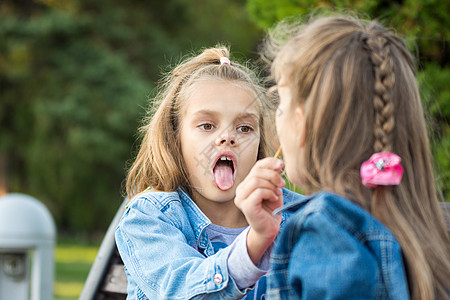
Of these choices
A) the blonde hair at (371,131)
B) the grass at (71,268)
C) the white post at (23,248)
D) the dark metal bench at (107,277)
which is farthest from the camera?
the grass at (71,268)

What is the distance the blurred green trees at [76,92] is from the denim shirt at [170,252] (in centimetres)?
1329

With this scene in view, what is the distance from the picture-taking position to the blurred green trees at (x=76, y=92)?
1614 cm

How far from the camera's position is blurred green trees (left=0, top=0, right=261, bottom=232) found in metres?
16.1

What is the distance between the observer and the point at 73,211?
701 inches

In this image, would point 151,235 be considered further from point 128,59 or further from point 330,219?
point 128,59

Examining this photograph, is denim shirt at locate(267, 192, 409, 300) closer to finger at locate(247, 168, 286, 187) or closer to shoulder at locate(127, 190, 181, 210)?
finger at locate(247, 168, 286, 187)

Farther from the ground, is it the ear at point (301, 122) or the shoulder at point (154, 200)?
the shoulder at point (154, 200)

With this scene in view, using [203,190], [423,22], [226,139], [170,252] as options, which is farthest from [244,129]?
[423,22]

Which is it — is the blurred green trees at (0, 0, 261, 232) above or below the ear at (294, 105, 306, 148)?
above

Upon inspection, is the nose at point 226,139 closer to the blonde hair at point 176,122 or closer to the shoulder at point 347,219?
the blonde hair at point 176,122

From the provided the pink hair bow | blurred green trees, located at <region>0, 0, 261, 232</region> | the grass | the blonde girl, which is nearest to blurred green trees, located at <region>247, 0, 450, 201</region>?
the blonde girl

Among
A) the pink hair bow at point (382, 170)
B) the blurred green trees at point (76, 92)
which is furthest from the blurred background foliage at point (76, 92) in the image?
the pink hair bow at point (382, 170)

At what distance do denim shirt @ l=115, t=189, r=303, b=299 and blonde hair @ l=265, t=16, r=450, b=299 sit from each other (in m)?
0.38

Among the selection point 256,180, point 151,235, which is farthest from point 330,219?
point 151,235
